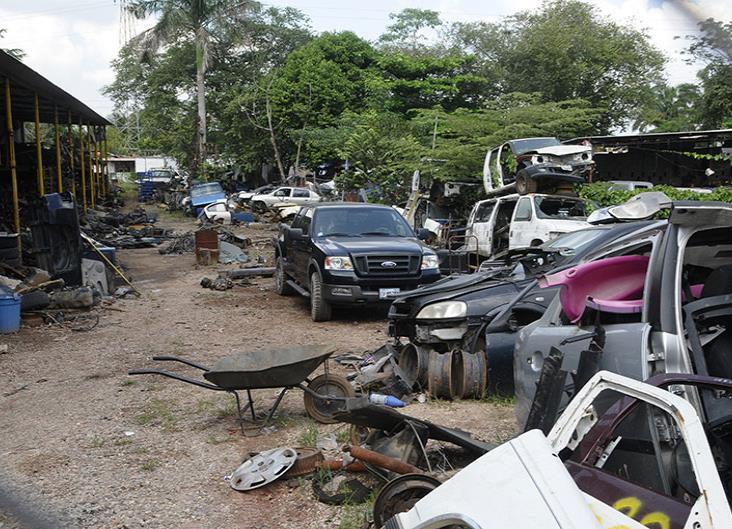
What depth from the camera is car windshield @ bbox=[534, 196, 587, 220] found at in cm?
1291

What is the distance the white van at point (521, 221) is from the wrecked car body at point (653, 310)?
7.22m

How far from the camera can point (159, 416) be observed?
5.93m

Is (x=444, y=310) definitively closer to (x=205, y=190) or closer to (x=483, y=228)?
(x=483, y=228)

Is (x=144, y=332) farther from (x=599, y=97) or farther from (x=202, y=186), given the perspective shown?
(x=599, y=97)

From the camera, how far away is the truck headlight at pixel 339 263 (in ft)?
31.3

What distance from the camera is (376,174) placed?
27703 millimetres

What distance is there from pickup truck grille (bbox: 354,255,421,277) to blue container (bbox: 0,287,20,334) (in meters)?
4.85

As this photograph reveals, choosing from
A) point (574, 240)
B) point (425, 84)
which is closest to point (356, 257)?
point (574, 240)

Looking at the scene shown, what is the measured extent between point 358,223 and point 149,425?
19.0 ft

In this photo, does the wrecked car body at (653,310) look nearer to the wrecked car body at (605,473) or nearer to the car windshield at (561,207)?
the wrecked car body at (605,473)

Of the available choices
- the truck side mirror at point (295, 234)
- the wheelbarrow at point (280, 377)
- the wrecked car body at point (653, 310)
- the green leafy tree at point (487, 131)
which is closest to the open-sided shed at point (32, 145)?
the truck side mirror at point (295, 234)

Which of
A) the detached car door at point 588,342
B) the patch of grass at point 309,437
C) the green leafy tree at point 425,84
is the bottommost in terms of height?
the patch of grass at point 309,437

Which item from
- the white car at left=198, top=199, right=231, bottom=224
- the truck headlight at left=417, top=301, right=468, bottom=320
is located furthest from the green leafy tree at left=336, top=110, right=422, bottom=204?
the truck headlight at left=417, top=301, right=468, bottom=320

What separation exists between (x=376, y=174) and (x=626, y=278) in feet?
78.0
